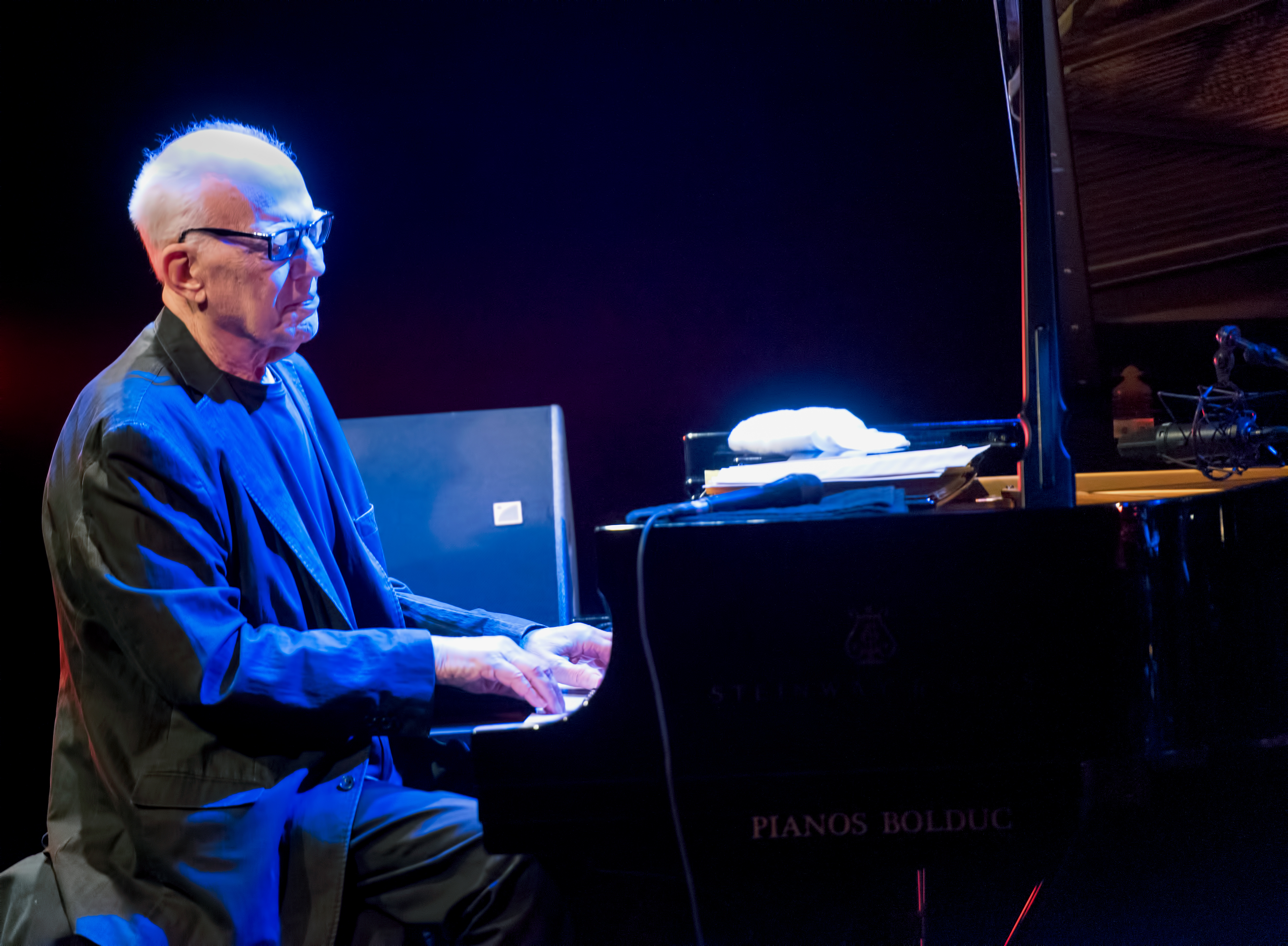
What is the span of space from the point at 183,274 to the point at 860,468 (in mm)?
1099

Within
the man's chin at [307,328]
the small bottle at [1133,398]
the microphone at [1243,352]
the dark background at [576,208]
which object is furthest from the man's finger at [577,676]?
the dark background at [576,208]

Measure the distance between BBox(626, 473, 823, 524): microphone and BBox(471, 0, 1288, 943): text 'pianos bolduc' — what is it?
8 cm

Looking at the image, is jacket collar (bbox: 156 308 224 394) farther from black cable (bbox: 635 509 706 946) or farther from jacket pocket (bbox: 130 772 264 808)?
black cable (bbox: 635 509 706 946)

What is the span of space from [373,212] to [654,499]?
4.49ft

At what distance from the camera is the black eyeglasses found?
4.97 feet

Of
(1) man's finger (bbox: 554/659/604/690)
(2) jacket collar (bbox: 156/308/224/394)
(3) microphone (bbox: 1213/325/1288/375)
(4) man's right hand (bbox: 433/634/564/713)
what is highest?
(2) jacket collar (bbox: 156/308/224/394)

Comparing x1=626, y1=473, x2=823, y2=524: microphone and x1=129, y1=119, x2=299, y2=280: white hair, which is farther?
x1=129, y1=119, x2=299, y2=280: white hair

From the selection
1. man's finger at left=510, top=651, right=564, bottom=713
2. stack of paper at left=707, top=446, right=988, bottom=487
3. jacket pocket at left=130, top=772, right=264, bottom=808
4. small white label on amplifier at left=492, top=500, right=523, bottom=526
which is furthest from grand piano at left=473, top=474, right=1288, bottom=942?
small white label on amplifier at left=492, top=500, right=523, bottom=526

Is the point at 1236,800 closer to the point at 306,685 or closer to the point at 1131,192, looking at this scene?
the point at 1131,192

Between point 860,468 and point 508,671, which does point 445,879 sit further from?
point 860,468

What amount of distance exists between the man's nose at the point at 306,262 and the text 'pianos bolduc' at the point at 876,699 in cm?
83

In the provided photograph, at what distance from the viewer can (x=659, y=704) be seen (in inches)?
42.1

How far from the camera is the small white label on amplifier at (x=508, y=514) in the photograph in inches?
125

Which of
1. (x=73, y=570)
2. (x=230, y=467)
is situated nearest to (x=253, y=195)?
(x=230, y=467)
